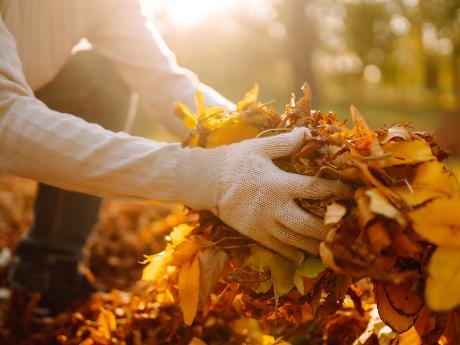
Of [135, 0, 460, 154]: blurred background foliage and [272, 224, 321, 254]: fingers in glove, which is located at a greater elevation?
[272, 224, 321, 254]: fingers in glove

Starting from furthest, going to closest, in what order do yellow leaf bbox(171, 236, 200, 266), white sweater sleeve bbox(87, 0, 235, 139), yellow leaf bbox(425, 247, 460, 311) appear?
white sweater sleeve bbox(87, 0, 235, 139), yellow leaf bbox(171, 236, 200, 266), yellow leaf bbox(425, 247, 460, 311)

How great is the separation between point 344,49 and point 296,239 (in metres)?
27.7

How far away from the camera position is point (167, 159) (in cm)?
125

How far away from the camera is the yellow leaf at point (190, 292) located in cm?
116

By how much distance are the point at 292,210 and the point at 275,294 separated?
0.19 metres

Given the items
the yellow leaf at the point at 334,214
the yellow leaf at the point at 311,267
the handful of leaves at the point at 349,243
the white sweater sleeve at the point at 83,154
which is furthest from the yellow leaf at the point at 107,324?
the yellow leaf at the point at 334,214

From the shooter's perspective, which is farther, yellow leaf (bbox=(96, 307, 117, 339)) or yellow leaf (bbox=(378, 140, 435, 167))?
yellow leaf (bbox=(96, 307, 117, 339))

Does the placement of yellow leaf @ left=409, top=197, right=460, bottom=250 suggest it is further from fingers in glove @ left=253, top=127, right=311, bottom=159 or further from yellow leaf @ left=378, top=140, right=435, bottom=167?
fingers in glove @ left=253, top=127, right=311, bottom=159

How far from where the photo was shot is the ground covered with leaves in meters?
0.91

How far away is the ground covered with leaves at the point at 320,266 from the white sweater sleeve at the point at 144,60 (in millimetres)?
493

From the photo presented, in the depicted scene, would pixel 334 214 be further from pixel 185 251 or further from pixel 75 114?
pixel 75 114

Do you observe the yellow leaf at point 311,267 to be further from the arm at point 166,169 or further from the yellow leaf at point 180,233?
the yellow leaf at point 180,233

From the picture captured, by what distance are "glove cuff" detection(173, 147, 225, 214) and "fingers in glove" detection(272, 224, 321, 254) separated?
0.17 metres

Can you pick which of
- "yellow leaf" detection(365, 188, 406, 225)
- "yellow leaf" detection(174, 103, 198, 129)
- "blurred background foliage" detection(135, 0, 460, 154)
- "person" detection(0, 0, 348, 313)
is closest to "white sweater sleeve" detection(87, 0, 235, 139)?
"person" detection(0, 0, 348, 313)
